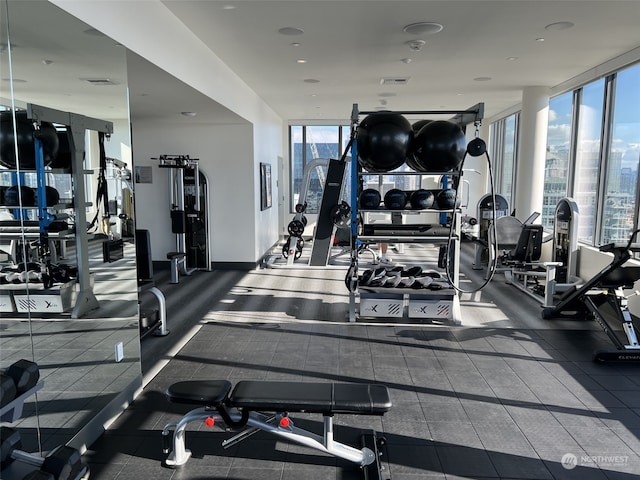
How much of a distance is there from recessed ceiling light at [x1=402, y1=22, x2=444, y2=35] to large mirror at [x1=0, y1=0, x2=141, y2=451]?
7.84 ft

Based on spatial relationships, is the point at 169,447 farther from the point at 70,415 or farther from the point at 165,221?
the point at 165,221

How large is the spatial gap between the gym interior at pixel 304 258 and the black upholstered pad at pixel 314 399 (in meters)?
0.01

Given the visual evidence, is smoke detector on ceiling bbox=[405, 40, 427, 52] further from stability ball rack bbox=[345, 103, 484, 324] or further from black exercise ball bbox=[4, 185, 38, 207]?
black exercise ball bbox=[4, 185, 38, 207]

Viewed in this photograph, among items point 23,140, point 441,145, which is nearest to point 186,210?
point 441,145

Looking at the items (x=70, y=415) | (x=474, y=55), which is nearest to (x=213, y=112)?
(x=474, y=55)

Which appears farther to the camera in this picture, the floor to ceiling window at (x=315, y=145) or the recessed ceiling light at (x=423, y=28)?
the floor to ceiling window at (x=315, y=145)

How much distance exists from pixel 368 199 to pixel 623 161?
3.03 meters

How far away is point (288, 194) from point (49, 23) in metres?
8.61

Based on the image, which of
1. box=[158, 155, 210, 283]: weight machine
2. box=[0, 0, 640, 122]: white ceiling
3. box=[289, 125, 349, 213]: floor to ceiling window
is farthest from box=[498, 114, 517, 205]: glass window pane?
box=[158, 155, 210, 283]: weight machine

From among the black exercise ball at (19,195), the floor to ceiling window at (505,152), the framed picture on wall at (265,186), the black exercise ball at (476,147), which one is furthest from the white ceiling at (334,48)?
the floor to ceiling window at (505,152)

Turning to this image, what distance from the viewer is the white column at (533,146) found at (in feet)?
21.6

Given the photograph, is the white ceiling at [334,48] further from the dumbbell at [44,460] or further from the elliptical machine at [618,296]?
the elliptical machine at [618,296]

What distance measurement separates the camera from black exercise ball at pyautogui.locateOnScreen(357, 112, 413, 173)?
4.14m

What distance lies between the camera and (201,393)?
86.1 inches
